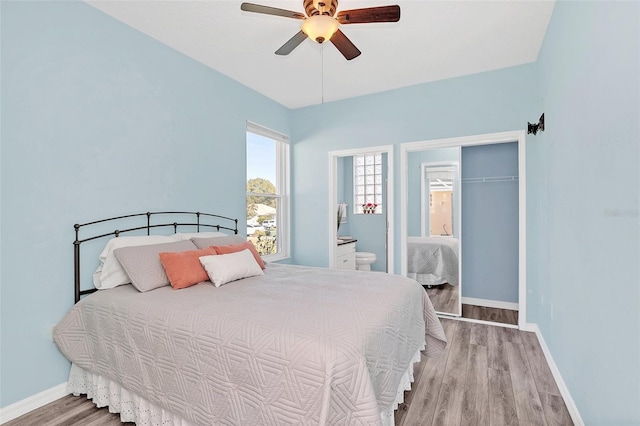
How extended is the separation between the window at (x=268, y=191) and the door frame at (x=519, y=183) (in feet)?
5.50

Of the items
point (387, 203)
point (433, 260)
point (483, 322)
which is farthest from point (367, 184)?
point (483, 322)

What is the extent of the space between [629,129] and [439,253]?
3131 millimetres

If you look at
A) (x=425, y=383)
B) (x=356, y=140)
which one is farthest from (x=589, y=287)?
(x=356, y=140)

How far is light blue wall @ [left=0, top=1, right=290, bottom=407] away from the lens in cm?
193

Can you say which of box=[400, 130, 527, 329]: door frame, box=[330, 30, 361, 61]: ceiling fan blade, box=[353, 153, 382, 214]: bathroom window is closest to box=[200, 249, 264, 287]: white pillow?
box=[330, 30, 361, 61]: ceiling fan blade

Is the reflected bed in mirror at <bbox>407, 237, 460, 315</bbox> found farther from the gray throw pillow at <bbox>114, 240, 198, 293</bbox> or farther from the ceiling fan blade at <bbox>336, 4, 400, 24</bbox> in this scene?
the gray throw pillow at <bbox>114, 240, 198, 293</bbox>

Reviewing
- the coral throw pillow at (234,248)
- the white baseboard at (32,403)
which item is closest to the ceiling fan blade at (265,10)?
the coral throw pillow at (234,248)

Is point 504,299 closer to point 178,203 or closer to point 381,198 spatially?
point 381,198

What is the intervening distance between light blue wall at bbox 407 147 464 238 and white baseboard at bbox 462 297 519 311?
111 centimetres

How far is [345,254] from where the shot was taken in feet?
15.7

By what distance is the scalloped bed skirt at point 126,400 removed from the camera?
1.66 metres

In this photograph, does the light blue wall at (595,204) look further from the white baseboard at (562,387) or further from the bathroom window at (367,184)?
the bathroom window at (367,184)

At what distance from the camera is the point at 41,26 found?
6.76ft

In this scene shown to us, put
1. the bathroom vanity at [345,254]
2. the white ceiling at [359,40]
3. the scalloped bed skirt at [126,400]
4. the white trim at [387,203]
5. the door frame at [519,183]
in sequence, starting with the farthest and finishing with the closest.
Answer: the bathroom vanity at [345,254], the white trim at [387,203], the door frame at [519,183], the white ceiling at [359,40], the scalloped bed skirt at [126,400]
